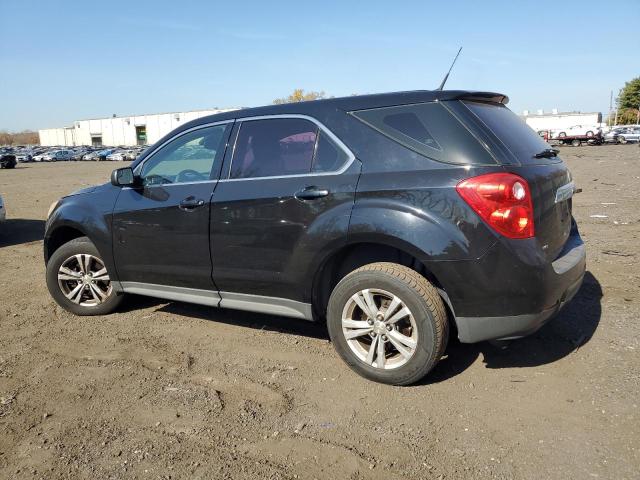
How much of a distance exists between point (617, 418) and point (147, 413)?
2.69 metres

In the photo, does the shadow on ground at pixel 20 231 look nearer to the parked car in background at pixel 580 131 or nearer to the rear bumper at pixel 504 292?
the rear bumper at pixel 504 292

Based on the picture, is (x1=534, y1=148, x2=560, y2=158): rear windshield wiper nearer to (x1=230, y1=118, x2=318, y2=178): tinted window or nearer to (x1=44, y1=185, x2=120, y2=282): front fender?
(x1=230, y1=118, x2=318, y2=178): tinted window

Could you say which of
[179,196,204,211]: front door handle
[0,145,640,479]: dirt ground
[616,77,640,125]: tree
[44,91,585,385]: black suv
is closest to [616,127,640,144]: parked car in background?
[616,77,640,125]: tree

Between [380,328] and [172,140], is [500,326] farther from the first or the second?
[172,140]

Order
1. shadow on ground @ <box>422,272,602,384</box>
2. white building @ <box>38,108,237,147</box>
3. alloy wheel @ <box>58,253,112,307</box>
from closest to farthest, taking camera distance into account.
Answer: shadow on ground @ <box>422,272,602,384</box> < alloy wheel @ <box>58,253,112,307</box> < white building @ <box>38,108,237,147</box>

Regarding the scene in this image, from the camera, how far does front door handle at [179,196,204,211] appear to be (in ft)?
12.7

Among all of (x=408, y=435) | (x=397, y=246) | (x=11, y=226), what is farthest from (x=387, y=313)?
(x=11, y=226)

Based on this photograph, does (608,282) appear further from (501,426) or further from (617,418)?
(501,426)

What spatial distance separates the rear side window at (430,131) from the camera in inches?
118

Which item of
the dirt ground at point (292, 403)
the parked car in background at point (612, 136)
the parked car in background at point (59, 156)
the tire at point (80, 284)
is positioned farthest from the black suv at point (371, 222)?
the parked car in background at point (59, 156)

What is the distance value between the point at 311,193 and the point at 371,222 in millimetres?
481

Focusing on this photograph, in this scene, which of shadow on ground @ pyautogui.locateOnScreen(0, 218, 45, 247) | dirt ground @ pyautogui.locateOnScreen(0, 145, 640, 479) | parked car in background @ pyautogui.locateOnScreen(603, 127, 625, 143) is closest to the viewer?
dirt ground @ pyautogui.locateOnScreen(0, 145, 640, 479)

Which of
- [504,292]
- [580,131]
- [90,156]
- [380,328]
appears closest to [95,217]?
[380,328]

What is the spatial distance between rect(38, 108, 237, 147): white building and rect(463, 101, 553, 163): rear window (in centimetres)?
8666
